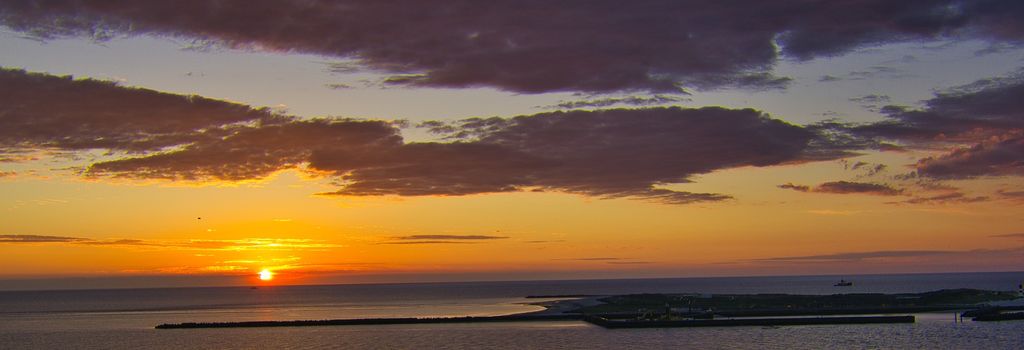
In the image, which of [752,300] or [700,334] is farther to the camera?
[752,300]

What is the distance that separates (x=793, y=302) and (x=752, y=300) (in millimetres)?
6121

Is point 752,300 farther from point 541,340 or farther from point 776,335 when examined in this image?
point 541,340

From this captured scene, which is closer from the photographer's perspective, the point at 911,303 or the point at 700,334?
the point at 700,334

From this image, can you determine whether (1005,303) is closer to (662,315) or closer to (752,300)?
(752,300)

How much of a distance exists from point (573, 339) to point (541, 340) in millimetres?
3145

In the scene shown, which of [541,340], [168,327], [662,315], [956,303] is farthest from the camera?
[956,303]

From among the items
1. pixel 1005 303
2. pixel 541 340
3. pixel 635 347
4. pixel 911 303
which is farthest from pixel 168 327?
pixel 1005 303

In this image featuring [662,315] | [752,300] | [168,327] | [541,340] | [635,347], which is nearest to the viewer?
[635,347]

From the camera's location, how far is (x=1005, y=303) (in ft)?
449

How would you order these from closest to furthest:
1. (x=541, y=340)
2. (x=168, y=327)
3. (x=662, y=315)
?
(x=541, y=340) → (x=662, y=315) → (x=168, y=327)

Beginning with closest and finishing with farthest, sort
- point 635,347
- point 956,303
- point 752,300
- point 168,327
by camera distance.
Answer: point 635,347 < point 168,327 < point 956,303 < point 752,300

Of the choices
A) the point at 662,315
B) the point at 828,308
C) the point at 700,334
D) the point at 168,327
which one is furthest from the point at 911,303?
the point at 168,327

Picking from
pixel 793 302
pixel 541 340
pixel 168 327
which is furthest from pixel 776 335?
pixel 168 327

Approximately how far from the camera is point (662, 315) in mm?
108375
